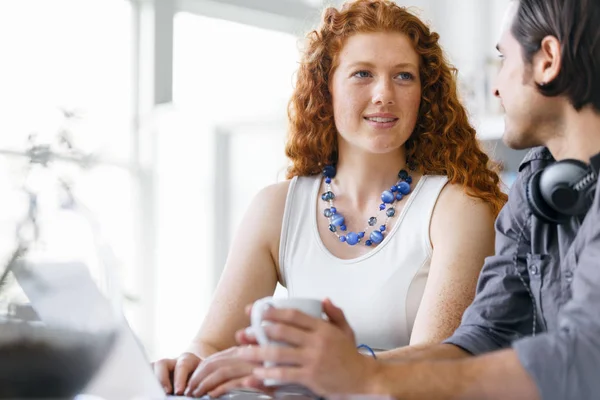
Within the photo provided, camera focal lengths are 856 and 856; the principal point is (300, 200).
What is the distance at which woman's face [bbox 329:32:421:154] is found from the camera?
187 centimetres

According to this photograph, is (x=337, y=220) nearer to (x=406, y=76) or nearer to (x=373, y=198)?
(x=373, y=198)

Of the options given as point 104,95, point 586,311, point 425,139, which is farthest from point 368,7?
point 104,95

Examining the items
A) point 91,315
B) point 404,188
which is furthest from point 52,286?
point 404,188

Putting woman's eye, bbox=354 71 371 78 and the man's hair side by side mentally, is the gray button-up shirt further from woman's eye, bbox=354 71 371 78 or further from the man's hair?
woman's eye, bbox=354 71 371 78

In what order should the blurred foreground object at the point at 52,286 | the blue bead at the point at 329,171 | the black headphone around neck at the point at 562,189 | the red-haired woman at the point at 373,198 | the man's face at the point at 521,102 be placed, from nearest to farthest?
the blurred foreground object at the point at 52,286, the black headphone around neck at the point at 562,189, the man's face at the point at 521,102, the red-haired woman at the point at 373,198, the blue bead at the point at 329,171

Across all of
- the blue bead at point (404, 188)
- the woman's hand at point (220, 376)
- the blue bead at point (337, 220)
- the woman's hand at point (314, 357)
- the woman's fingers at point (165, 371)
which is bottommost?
the woman's fingers at point (165, 371)

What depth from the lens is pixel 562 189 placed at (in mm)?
1181

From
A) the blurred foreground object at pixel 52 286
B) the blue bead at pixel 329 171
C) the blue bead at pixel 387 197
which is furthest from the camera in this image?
the blue bead at pixel 329 171

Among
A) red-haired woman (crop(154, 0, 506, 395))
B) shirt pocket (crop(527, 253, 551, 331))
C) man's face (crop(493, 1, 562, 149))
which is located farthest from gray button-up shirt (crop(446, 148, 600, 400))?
red-haired woman (crop(154, 0, 506, 395))

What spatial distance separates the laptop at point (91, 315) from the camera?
1.00 metres

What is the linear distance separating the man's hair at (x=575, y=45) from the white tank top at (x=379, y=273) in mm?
624

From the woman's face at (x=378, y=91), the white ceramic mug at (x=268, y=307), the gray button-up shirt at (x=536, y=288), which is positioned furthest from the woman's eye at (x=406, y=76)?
the white ceramic mug at (x=268, y=307)

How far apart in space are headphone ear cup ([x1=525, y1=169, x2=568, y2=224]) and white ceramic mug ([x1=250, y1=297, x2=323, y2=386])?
39cm

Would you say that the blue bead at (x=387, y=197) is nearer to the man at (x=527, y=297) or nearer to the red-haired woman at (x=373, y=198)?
the red-haired woman at (x=373, y=198)
